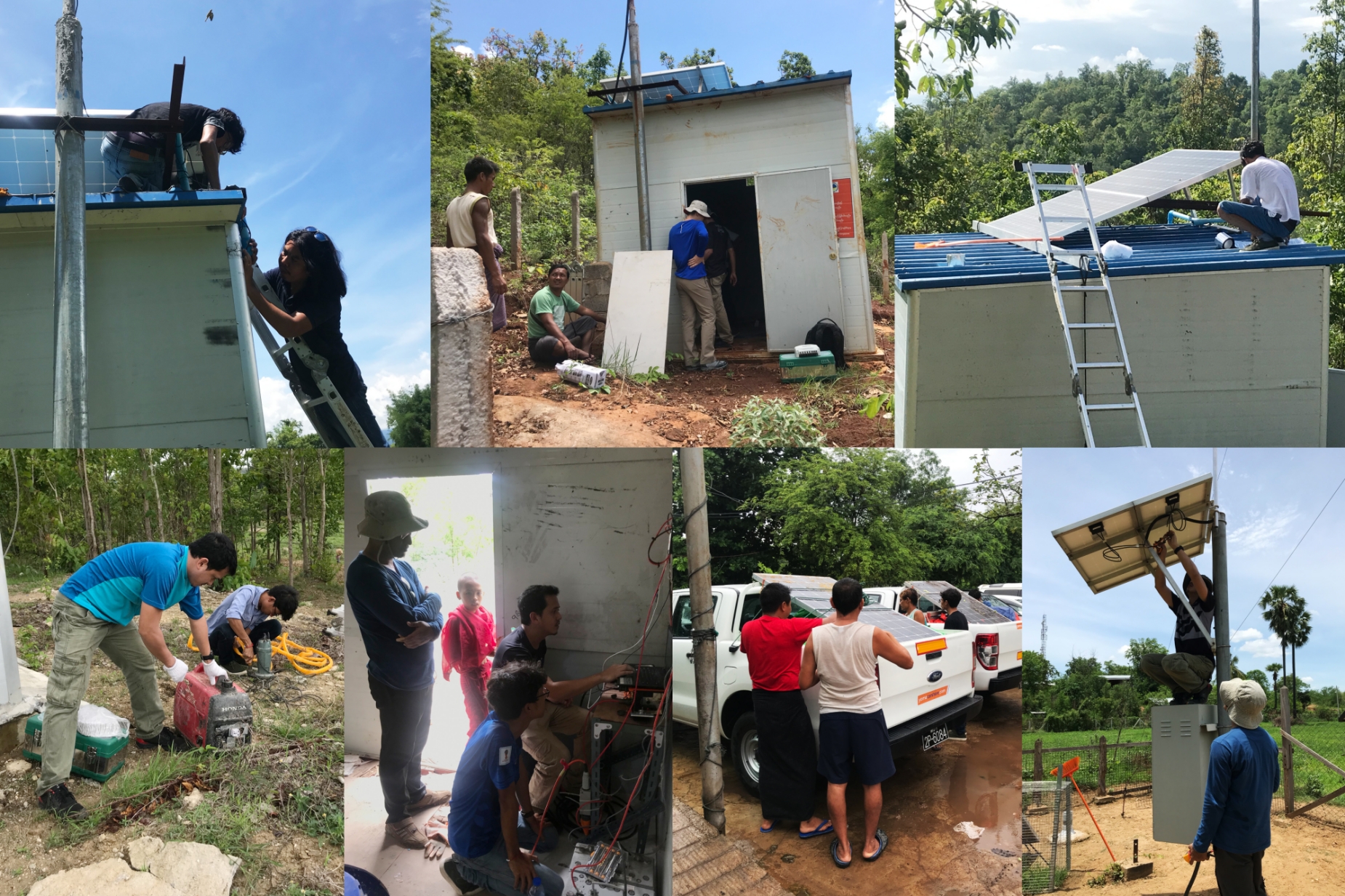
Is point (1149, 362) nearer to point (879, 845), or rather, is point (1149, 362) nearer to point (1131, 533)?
point (1131, 533)

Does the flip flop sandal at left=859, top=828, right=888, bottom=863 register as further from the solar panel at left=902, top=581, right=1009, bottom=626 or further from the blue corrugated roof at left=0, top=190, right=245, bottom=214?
the blue corrugated roof at left=0, top=190, right=245, bottom=214

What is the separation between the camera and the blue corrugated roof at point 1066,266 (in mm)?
7031

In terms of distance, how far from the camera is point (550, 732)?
4277mm

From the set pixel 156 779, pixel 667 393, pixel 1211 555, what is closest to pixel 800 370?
pixel 667 393

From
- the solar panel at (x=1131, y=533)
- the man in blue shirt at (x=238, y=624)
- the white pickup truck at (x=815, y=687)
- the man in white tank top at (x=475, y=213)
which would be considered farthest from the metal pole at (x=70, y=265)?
the solar panel at (x=1131, y=533)

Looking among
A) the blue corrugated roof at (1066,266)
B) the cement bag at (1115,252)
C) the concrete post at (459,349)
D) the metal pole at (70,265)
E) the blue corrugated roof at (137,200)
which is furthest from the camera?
the cement bag at (1115,252)

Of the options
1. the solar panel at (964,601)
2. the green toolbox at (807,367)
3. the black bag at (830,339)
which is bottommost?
the solar panel at (964,601)

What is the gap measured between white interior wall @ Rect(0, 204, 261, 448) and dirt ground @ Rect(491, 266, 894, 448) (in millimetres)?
2582

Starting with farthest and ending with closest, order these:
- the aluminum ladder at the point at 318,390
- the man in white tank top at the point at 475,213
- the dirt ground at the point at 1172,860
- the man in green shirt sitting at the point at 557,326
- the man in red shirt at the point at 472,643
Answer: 1. the man in green shirt sitting at the point at 557,326
2. the aluminum ladder at the point at 318,390
3. the man in white tank top at the point at 475,213
4. the man in red shirt at the point at 472,643
5. the dirt ground at the point at 1172,860

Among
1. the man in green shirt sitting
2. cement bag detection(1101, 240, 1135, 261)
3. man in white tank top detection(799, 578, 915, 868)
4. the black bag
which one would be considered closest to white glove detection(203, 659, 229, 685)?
man in white tank top detection(799, 578, 915, 868)

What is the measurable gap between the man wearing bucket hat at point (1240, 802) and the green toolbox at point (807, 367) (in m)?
7.21

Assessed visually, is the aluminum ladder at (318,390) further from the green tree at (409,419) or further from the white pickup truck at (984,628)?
the white pickup truck at (984,628)

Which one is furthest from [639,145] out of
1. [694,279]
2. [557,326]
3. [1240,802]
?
[1240,802]

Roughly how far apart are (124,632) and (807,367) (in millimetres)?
8053
